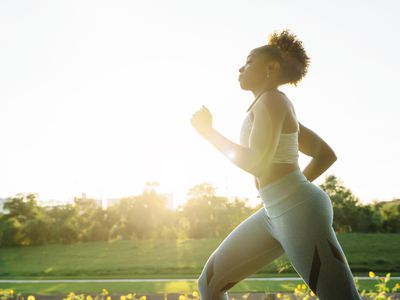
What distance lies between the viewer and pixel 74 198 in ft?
93.1

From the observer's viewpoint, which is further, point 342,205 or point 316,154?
point 342,205

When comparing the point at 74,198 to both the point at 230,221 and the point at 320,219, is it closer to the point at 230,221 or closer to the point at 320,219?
the point at 230,221

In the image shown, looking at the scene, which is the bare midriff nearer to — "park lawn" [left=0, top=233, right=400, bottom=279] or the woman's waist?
the woman's waist

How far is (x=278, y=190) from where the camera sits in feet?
6.93

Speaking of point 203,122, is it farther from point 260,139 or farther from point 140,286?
point 140,286

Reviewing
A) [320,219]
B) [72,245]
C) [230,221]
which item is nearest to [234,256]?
[320,219]

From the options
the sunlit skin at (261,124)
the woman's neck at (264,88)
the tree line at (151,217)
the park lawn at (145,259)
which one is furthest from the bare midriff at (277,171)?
the tree line at (151,217)

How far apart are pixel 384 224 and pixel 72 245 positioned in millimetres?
16078

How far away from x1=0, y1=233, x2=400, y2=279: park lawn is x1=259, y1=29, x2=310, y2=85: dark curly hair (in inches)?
573

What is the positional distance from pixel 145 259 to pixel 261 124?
761 inches

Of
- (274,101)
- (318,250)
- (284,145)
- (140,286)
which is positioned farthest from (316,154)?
(140,286)

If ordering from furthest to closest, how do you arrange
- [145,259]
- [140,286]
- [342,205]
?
[342,205], [145,259], [140,286]

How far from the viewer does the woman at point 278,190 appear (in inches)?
78.2

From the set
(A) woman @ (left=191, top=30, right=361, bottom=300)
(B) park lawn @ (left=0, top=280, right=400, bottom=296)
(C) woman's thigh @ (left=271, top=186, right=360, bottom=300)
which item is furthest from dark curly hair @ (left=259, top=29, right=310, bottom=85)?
(B) park lawn @ (left=0, top=280, right=400, bottom=296)
